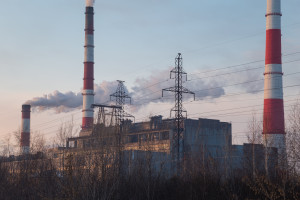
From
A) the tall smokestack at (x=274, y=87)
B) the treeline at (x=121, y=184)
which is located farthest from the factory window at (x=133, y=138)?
the treeline at (x=121, y=184)

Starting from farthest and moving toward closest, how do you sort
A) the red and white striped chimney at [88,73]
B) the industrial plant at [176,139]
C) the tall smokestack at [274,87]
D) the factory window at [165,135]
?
the red and white striped chimney at [88,73]
the factory window at [165,135]
the tall smokestack at [274,87]
the industrial plant at [176,139]

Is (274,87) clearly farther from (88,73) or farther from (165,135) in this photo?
(88,73)

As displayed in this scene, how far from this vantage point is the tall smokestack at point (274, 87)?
2809 centimetres

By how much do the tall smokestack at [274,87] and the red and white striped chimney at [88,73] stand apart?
18926 mm

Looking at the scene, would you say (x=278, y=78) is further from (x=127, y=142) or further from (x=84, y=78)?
(x=84, y=78)

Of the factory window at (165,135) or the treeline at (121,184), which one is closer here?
the treeline at (121,184)

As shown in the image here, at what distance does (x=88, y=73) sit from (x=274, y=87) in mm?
19662

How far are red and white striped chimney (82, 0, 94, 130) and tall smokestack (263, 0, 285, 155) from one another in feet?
62.1

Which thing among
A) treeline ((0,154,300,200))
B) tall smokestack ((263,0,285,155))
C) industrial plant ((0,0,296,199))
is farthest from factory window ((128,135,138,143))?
treeline ((0,154,300,200))

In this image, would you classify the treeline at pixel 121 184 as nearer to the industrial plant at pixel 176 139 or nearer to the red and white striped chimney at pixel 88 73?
the industrial plant at pixel 176 139

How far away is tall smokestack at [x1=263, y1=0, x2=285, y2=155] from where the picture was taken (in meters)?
28.1

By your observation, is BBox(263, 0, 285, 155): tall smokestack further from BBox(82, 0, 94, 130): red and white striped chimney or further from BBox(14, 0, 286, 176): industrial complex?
BBox(82, 0, 94, 130): red and white striped chimney

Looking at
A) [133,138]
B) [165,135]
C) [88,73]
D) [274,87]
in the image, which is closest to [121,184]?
[274,87]

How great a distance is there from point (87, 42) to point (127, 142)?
35.5 ft
